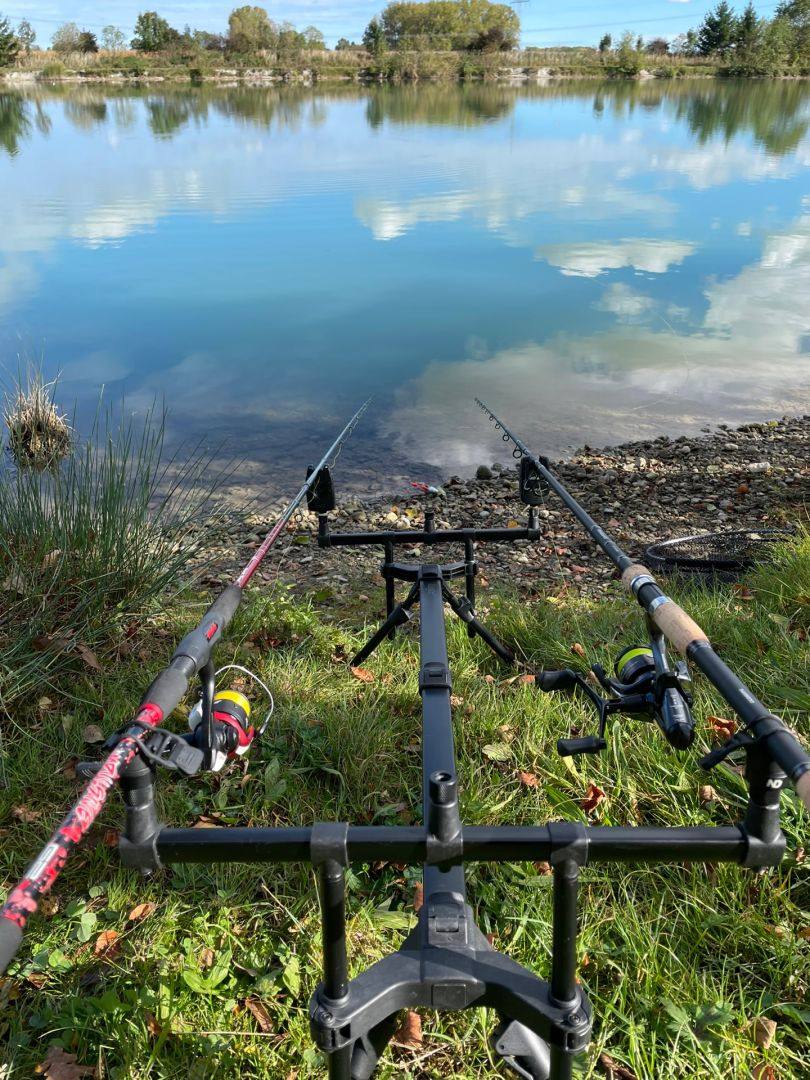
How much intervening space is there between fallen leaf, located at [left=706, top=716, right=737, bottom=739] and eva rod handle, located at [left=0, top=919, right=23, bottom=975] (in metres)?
2.00

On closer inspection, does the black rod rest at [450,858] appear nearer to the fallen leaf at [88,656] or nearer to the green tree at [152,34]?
the fallen leaf at [88,656]

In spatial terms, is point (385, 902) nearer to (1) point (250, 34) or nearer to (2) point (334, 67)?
(2) point (334, 67)

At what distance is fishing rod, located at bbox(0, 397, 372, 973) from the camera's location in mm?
885

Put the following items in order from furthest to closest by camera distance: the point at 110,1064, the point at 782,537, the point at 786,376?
1. the point at 786,376
2. the point at 782,537
3. the point at 110,1064

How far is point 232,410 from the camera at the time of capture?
802 centimetres

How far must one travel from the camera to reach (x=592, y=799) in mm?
2189

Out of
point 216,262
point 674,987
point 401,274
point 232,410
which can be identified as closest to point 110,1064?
point 674,987

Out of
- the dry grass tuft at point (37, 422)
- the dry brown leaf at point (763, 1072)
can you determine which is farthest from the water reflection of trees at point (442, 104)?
the dry brown leaf at point (763, 1072)

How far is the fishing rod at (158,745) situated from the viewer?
0.88m

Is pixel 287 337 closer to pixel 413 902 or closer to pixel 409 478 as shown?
pixel 409 478

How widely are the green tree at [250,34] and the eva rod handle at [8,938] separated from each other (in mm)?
75123

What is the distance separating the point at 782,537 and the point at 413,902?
123 inches

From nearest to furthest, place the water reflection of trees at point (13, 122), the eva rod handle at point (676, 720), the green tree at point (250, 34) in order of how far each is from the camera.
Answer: the eva rod handle at point (676, 720), the water reflection of trees at point (13, 122), the green tree at point (250, 34)

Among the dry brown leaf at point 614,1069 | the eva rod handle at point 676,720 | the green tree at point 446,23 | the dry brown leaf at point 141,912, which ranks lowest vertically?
the dry brown leaf at point 614,1069
